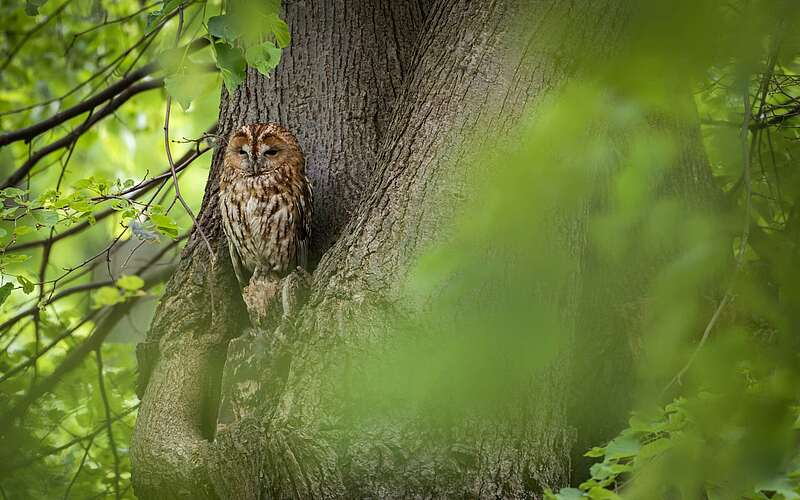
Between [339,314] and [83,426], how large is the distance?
2.89 metres

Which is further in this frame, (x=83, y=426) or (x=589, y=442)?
(x=83, y=426)

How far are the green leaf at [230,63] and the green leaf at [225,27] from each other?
0.43ft

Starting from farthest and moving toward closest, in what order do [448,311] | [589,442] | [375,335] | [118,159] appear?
[118,159], [589,442], [375,335], [448,311]

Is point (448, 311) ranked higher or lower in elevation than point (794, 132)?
lower

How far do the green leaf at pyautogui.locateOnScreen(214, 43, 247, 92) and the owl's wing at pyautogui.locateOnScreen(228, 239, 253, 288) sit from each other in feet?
2.81

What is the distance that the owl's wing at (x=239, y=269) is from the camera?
111 inches

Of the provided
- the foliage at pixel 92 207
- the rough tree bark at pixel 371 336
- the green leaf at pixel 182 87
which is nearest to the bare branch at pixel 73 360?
the foliage at pixel 92 207

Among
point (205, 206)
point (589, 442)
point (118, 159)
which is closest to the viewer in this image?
point (589, 442)

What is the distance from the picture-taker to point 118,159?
6.84 m

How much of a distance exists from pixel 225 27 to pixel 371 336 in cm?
86

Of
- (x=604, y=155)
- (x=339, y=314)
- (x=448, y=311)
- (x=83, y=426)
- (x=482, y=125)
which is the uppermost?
(x=83, y=426)

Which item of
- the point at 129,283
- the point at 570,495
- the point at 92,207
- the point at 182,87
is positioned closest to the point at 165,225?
the point at 92,207

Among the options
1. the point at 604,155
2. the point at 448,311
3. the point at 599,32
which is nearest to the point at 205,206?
the point at 448,311

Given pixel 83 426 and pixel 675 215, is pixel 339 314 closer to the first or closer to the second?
pixel 675 215
